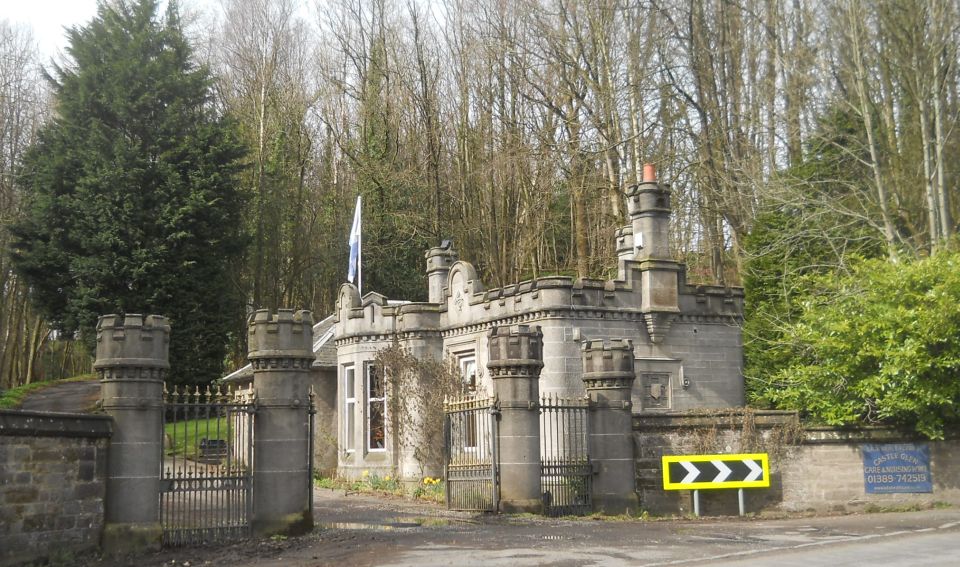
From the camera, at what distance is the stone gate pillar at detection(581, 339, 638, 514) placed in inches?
731

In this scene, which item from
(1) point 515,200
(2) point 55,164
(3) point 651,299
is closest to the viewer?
(3) point 651,299

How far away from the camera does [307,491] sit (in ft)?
51.0

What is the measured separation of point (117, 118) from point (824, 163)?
77.3 feet

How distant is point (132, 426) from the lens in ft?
46.8

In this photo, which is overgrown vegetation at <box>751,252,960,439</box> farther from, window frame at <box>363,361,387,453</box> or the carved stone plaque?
window frame at <box>363,361,387,453</box>

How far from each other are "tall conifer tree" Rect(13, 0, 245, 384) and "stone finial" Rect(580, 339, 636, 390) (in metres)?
19.0

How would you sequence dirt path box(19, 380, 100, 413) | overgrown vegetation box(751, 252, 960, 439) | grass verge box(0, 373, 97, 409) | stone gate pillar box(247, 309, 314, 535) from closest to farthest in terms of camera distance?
1. stone gate pillar box(247, 309, 314, 535)
2. overgrown vegetation box(751, 252, 960, 439)
3. grass verge box(0, 373, 97, 409)
4. dirt path box(19, 380, 100, 413)

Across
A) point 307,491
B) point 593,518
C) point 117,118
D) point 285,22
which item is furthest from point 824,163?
point 285,22

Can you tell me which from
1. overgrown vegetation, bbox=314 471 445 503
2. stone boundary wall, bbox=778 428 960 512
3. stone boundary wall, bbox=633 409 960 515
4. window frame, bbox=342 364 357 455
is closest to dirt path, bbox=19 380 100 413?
window frame, bbox=342 364 357 455

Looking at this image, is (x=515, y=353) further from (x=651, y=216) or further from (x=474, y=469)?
(x=651, y=216)

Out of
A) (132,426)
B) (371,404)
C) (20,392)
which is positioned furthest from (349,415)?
(20,392)

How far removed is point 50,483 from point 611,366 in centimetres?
982

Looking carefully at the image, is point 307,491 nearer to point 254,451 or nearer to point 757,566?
point 254,451

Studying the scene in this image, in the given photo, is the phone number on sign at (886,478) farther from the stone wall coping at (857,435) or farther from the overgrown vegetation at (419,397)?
the overgrown vegetation at (419,397)
